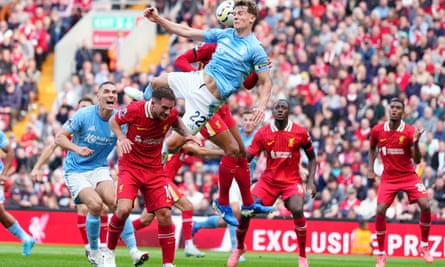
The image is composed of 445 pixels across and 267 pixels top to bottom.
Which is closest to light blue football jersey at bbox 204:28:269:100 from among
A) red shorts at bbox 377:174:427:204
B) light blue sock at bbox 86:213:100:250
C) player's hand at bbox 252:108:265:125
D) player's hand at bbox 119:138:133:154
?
player's hand at bbox 252:108:265:125

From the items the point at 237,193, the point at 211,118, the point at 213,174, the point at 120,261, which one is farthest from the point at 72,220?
the point at 211,118

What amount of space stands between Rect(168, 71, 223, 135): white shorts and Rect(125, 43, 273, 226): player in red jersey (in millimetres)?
364

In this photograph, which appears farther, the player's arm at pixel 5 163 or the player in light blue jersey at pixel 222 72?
the player's arm at pixel 5 163

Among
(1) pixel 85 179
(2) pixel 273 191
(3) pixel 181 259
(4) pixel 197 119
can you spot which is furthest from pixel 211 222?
(4) pixel 197 119

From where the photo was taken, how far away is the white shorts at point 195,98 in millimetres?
17859

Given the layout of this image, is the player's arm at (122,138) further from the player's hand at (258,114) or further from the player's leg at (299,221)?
the player's leg at (299,221)

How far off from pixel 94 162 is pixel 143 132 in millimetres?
2860

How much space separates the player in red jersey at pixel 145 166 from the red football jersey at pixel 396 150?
17.9 ft

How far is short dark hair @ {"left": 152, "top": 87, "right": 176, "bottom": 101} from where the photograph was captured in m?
16.4

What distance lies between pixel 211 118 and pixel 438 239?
30.9ft

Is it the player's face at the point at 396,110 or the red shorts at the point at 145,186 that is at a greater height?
the player's face at the point at 396,110

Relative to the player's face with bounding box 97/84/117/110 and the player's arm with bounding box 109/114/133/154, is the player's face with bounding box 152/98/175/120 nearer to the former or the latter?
the player's arm with bounding box 109/114/133/154


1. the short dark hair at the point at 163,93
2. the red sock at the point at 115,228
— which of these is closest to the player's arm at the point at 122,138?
the short dark hair at the point at 163,93

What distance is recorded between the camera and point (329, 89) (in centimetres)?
3023
